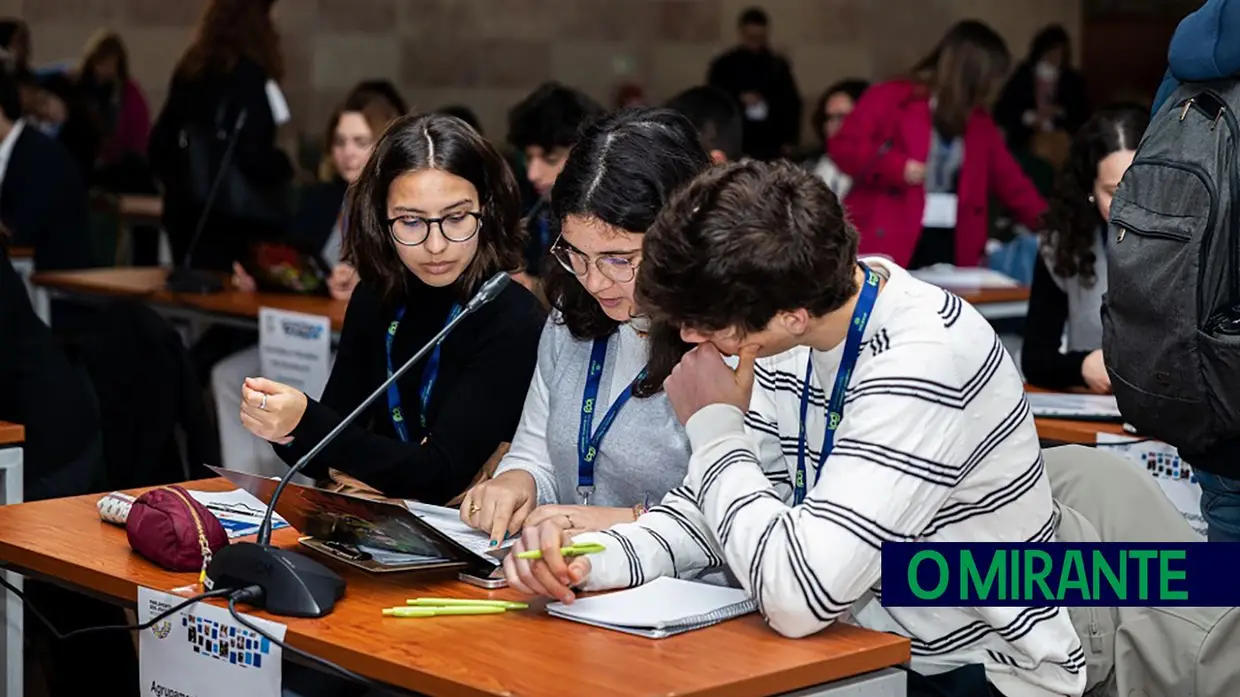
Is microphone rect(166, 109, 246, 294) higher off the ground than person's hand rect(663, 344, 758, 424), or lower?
lower

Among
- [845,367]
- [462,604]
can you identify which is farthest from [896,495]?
[462,604]

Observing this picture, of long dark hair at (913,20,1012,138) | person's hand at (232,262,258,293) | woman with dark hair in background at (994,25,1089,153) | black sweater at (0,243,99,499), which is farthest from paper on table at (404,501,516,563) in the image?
woman with dark hair in background at (994,25,1089,153)

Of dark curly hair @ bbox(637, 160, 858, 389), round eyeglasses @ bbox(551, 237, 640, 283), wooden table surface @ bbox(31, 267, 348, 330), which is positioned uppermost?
dark curly hair @ bbox(637, 160, 858, 389)

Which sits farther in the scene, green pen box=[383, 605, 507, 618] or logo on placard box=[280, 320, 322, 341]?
logo on placard box=[280, 320, 322, 341]

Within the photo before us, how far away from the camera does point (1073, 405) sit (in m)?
3.37

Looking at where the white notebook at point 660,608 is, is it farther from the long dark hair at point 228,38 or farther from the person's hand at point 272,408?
the long dark hair at point 228,38

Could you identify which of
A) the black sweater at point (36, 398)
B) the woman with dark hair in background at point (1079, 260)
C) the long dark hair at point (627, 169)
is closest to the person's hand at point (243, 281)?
the black sweater at point (36, 398)

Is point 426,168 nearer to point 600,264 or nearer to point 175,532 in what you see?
point 600,264

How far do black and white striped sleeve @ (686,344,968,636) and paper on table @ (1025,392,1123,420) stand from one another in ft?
4.53

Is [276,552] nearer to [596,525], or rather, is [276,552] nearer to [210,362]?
[596,525]

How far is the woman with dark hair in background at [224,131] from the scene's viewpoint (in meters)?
5.79

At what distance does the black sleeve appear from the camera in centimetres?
365

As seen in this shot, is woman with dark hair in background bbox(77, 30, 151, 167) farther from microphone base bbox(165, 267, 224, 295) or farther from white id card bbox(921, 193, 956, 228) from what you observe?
white id card bbox(921, 193, 956, 228)

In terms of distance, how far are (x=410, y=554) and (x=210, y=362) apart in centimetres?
328
